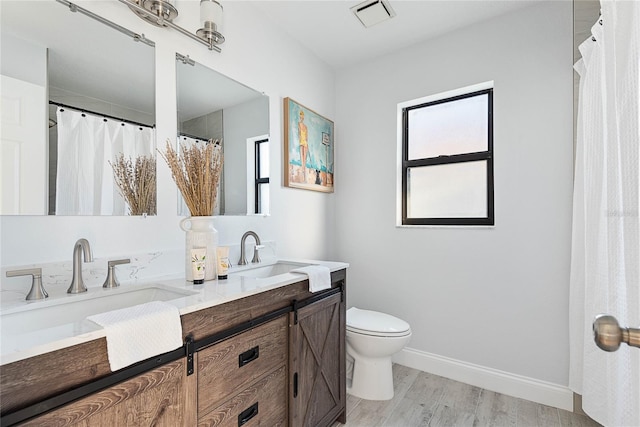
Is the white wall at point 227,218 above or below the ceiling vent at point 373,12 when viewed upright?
below

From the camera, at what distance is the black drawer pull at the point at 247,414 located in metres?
1.14

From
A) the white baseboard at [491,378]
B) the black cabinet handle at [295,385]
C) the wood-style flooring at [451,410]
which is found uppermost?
the black cabinet handle at [295,385]

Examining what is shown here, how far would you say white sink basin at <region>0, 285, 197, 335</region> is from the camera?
0.92 m

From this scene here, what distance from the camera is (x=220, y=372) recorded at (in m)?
1.06

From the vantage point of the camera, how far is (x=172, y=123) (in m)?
1.49

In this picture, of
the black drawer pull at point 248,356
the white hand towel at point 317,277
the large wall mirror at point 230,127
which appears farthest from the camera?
the large wall mirror at point 230,127

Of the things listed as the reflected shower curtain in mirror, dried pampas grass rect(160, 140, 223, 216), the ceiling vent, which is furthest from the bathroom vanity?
the ceiling vent

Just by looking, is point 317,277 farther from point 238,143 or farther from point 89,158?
point 89,158

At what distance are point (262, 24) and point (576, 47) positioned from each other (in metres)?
1.94

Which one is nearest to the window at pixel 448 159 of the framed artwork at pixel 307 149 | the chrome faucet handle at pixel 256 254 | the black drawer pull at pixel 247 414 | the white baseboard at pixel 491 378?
the framed artwork at pixel 307 149

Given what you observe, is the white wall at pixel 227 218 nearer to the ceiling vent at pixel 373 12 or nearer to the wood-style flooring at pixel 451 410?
the ceiling vent at pixel 373 12

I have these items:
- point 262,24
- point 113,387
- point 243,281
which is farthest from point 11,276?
point 262,24

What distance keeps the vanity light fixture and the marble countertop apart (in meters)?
1.15

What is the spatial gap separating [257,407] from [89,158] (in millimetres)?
1193
